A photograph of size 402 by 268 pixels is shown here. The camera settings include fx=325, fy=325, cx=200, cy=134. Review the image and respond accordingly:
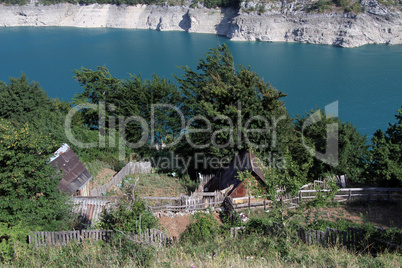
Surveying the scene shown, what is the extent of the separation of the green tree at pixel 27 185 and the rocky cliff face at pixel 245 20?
73095mm

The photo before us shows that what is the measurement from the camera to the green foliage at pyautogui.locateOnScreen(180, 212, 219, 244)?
1019cm

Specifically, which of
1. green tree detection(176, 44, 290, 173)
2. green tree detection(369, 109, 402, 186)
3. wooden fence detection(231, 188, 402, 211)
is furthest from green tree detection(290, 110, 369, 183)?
wooden fence detection(231, 188, 402, 211)

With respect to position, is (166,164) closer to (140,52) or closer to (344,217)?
(344,217)

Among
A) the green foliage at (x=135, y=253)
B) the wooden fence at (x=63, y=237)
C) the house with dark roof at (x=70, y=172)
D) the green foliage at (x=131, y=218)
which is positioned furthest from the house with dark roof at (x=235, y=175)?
the green foliage at (x=135, y=253)

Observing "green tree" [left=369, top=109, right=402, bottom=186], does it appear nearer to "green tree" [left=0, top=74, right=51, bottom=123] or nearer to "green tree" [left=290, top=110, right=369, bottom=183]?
"green tree" [left=290, top=110, right=369, bottom=183]

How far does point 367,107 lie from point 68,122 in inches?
1332

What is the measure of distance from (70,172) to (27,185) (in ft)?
15.9

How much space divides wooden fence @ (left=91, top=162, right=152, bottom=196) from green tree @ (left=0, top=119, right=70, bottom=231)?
3.86 m

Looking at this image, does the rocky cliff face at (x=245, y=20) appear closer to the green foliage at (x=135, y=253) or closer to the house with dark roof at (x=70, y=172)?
the house with dark roof at (x=70, y=172)

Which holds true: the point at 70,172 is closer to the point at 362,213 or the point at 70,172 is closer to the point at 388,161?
the point at 362,213

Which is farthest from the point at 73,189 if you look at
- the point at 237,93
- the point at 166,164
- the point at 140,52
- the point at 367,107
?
the point at 140,52

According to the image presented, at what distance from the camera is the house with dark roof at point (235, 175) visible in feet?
49.1

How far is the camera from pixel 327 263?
24.0 ft

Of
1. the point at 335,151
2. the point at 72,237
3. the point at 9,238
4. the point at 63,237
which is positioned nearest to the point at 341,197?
the point at 335,151
